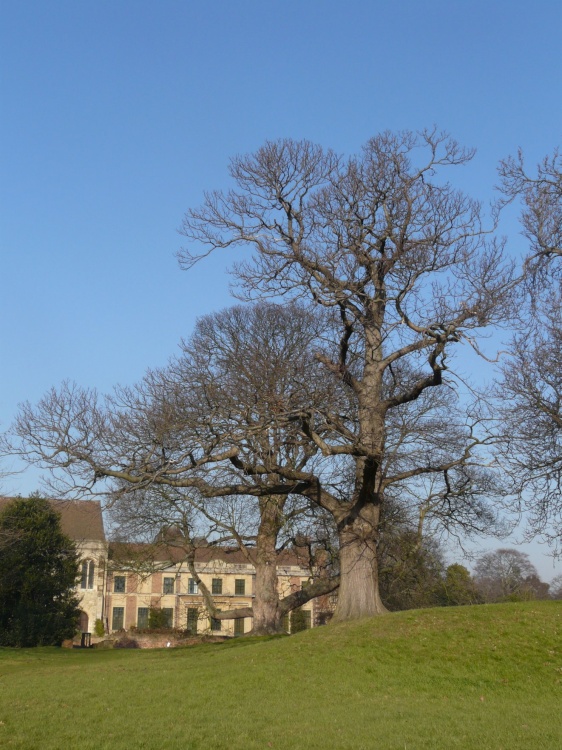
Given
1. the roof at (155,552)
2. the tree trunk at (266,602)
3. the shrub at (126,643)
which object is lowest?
the shrub at (126,643)

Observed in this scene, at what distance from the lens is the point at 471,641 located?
14.7m

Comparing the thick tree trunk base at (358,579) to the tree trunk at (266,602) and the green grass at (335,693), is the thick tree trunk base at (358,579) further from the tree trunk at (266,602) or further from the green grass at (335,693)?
the tree trunk at (266,602)

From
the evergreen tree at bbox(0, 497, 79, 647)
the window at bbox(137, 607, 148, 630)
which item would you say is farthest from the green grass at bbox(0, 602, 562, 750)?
the window at bbox(137, 607, 148, 630)

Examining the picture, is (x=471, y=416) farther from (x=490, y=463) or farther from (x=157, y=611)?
(x=157, y=611)

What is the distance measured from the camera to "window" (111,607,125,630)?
192ft

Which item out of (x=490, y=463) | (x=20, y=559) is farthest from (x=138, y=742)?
(x=20, y=559)

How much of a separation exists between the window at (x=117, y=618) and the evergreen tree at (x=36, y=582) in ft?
67.8

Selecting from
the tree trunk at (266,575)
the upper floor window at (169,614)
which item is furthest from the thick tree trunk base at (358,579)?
the upper floor window at (169,614)

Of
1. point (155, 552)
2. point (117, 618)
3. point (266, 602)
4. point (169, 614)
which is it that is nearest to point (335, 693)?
point (266, 602)

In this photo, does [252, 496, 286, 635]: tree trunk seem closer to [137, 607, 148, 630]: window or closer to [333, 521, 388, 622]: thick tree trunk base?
[333, 521, 388, 622]: thick tree trunk base

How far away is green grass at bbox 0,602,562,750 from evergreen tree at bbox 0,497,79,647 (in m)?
19.2

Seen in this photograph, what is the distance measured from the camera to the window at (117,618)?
2304 inches

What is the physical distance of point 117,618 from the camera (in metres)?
58.9

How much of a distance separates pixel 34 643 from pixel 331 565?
16612mm
